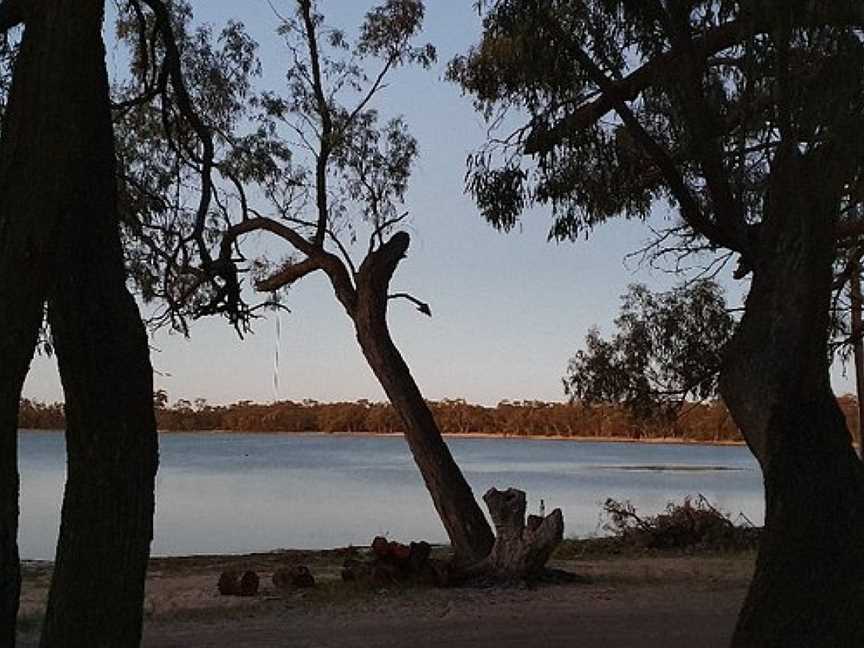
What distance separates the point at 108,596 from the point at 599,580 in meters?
6.84

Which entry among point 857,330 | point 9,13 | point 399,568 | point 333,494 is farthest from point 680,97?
point 333,494

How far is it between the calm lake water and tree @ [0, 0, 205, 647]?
3.93 meters

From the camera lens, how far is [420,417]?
1085 cm

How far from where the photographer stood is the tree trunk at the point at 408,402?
1061 centimetres

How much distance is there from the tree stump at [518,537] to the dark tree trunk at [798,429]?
14.0 ft

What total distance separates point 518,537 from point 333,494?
2010 centimetres

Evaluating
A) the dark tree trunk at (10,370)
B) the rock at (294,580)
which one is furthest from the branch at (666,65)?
the rock at (294,580)

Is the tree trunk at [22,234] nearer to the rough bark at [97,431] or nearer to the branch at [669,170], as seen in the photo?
the rough bark at [97,431]

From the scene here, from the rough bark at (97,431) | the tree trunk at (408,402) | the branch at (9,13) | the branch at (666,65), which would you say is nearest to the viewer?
the rough bark at (97,431)

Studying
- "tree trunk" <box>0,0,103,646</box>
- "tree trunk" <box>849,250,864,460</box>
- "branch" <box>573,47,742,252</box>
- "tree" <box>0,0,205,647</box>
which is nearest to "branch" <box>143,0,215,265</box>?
"tree" <box>0,0,205,647</box>

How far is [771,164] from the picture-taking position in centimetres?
596

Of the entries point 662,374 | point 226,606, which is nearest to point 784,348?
point 226,606

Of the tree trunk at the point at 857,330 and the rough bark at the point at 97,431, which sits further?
the tree trunk at the point at 857,330

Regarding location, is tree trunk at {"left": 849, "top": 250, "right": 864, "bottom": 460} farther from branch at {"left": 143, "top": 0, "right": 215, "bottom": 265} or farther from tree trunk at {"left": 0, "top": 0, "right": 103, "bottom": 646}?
tree trunk at {"left": 0, "top": 0, "right": 103, "bottom": 646}
